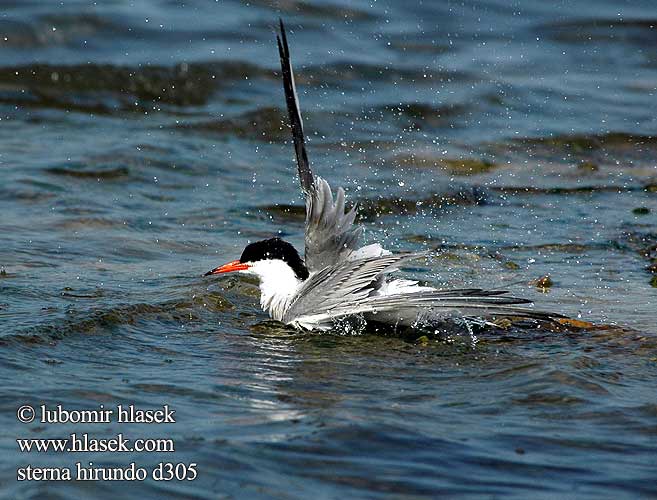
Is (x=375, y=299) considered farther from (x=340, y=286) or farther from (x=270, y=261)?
(x=270, y=261)

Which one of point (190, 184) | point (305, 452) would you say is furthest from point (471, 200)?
point (305, 452)

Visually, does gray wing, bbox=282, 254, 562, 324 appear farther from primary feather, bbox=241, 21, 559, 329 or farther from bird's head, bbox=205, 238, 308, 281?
bird's head, bbox=205, 238, 308, 281

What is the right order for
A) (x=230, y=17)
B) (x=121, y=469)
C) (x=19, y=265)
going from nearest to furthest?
(x=121, y=469) → (x=19, y=265) → (x=230, y=17)

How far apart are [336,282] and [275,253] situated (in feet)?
2.11

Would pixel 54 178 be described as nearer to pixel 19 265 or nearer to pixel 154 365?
pixel 19 265

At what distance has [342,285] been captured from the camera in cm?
636

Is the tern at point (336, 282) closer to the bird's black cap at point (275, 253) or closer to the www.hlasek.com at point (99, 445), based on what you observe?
the bird's black cap at point (275, 253)

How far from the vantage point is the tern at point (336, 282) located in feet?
20.5

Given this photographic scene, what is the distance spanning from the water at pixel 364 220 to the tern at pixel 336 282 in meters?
0.16

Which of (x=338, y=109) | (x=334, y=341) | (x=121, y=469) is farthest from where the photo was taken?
(x=338, y=109)

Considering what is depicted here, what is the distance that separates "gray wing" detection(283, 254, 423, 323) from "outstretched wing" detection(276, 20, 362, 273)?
201mm

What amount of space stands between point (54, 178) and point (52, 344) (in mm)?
4595

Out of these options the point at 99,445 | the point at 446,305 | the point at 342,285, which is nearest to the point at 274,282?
the point at 342,285

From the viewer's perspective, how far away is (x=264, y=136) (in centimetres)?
1255
